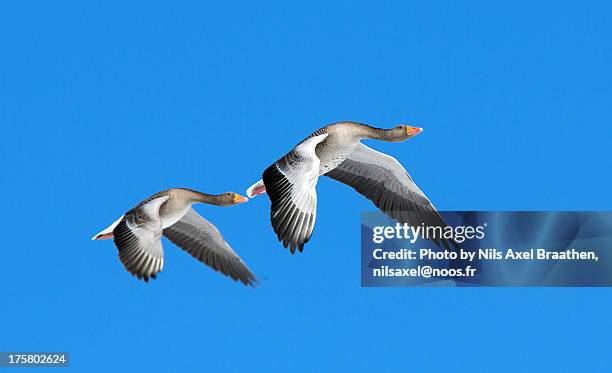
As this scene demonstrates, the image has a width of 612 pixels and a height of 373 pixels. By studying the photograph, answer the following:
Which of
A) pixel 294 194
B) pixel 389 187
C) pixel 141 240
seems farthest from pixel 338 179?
pixel 141 240

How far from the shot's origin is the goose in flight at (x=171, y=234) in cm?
1036

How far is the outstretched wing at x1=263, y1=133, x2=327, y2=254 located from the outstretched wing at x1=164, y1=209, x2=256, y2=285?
5.74ft

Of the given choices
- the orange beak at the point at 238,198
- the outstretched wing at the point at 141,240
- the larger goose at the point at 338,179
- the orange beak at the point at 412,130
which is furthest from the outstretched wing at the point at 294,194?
the orange beak at the point at 412,130

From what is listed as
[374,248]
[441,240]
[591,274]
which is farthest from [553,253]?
[374,248]

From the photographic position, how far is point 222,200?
39.2ft

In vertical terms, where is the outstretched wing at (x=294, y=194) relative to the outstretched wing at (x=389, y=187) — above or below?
below

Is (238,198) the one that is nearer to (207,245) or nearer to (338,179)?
(207,245)

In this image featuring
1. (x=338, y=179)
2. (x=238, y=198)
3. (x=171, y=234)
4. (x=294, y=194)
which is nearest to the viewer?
(x=294, y=194)

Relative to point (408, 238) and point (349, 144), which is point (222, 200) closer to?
point (349, 144)

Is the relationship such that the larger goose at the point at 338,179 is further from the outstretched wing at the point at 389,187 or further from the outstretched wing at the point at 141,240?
the outstretched wing at the point at 141,240

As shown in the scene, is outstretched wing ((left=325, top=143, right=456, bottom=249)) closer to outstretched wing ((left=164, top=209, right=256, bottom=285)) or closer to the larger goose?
the larger goose

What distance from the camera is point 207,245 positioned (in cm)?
1256

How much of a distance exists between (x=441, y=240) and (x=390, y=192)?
0.95 meters

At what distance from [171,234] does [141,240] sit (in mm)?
1830
